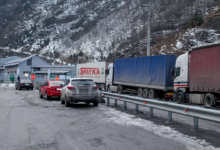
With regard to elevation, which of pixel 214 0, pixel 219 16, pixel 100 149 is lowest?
pixel 100 149

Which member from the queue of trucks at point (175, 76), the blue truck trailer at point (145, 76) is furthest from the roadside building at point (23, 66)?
the blue truck trailer at point (145, 76)

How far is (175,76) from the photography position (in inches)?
658

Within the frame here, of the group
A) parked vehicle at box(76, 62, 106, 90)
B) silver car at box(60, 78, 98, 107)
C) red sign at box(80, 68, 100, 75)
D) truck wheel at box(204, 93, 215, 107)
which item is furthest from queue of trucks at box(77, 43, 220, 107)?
red sign at box(80, 68, 100, 75)

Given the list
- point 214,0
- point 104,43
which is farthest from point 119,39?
point 214,0

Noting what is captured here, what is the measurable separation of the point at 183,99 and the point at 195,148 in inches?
387

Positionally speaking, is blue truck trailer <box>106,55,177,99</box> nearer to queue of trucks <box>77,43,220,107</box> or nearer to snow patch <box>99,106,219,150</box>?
queue of trucks <box>77,43,220,107</box>

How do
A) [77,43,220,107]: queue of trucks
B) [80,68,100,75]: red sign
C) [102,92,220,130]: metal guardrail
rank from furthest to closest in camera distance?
[80,68,100,75]: red sign → [77,43,220,107]: queue of trucks → [102,92,220,130]: metal guardrail

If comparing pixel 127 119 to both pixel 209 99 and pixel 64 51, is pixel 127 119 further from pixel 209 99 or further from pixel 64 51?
pixel 64 51

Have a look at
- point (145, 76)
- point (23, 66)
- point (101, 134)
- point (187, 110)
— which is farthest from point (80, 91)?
point (23, 66)

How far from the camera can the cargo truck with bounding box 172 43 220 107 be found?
42.3 ft

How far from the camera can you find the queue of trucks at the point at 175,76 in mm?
13172

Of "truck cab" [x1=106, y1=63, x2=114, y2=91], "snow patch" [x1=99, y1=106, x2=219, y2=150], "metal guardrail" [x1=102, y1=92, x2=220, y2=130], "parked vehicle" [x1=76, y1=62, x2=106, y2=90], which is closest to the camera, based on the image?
"snow patch" [x1=99, y1=106, x2=219, y2=150]

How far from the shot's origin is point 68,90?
13.9 m

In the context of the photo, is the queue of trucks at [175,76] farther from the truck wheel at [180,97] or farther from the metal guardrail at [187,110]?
the metal guardrail at [187,110]
